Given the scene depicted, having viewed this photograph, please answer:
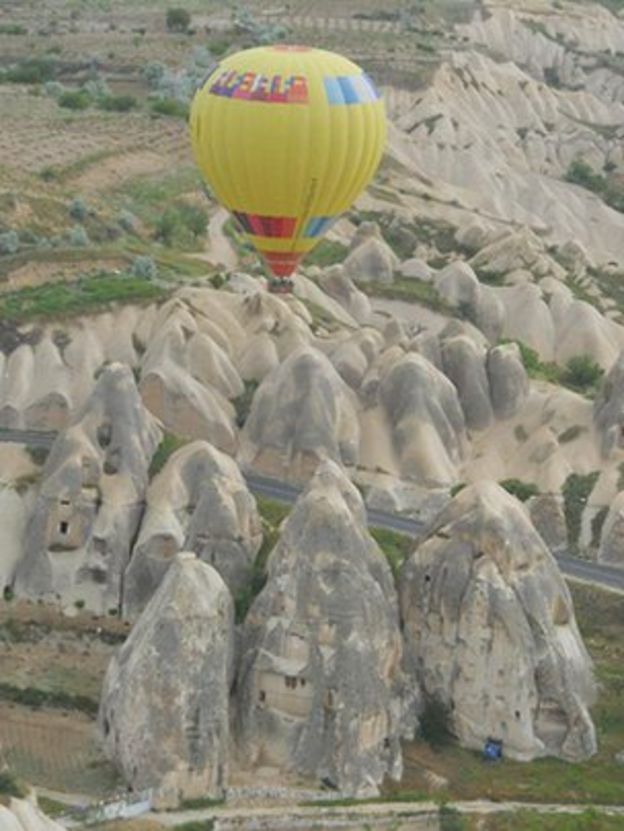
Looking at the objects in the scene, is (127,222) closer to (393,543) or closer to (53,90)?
(53,90)

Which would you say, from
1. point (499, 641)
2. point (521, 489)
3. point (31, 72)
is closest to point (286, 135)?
point (521, 489)

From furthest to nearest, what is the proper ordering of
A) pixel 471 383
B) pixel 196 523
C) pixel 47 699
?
pixel 471 383
pixel 196 523
pixel 47 699

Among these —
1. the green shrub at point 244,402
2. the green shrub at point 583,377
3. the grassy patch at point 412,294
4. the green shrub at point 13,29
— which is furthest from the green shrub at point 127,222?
the green shrub at point 13,29

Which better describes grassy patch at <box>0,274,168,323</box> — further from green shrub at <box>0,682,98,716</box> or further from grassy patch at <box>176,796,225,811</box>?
grassy patch at <box>176,796,225,811</box>

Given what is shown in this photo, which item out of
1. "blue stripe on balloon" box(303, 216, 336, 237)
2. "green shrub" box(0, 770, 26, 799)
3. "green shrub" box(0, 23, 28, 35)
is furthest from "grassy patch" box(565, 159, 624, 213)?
"green shrub" box(0, 770, 26, 799)

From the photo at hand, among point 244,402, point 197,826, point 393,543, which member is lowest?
point 197,826

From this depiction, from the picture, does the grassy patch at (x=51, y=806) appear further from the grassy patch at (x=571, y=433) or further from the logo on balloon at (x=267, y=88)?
the logo on balloon at (x=267, y=88)
